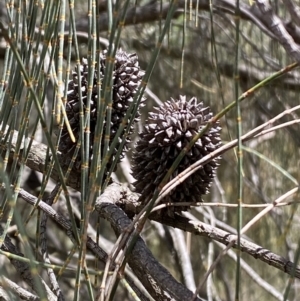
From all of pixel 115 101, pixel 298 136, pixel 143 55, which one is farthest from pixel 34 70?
pixel 143 55

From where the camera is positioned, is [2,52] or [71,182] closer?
[71,182]

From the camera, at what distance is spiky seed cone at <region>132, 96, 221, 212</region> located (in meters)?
0.73

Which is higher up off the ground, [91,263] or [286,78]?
[286,78]

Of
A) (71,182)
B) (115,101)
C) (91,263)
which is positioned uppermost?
(115,101)

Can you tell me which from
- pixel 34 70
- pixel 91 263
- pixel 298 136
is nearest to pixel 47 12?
pixel 34 70

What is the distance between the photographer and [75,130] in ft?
2.56

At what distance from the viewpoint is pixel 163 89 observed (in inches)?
63.7

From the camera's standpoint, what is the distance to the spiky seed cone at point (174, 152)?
0.73 metres

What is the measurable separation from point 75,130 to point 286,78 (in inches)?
27.0

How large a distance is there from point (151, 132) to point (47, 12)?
0.71 feet

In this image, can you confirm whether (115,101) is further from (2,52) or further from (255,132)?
(2,52)

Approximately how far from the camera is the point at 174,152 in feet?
2.41

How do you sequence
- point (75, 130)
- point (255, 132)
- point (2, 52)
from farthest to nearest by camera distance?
point (2, 52), point (75, 130), point (255, 132)

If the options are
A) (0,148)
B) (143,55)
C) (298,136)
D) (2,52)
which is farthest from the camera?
(143,55)
